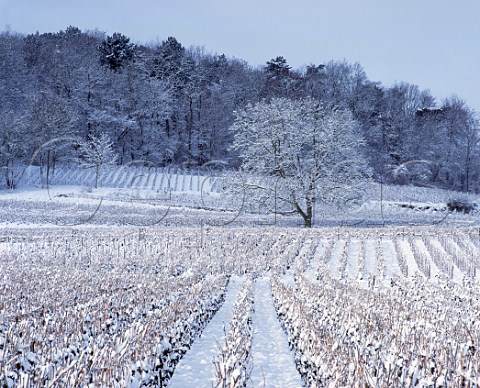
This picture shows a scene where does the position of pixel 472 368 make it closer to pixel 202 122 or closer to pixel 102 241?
pixel 102 241

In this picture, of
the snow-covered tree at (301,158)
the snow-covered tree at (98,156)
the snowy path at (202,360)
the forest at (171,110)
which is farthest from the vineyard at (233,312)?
the forest at (171,110)

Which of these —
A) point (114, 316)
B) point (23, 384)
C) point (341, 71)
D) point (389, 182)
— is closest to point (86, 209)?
point (114, 316)

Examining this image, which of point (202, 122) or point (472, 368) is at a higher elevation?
point (202, 122)

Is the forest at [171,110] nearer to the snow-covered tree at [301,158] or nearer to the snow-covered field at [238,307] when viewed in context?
the snow-covered tree at [301,158]

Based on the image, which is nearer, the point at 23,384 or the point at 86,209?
the point at 23,384

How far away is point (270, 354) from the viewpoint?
662 cm

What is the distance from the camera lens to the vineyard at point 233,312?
4.29 m

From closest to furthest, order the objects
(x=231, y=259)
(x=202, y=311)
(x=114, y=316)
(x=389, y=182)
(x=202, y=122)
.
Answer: (x=114, y=316)
(x=202, y=311)
(x=231, y=259)
(x=389, y=182)
(x=202, y=122)

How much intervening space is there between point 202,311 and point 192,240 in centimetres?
951

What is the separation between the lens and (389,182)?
54.0 metres

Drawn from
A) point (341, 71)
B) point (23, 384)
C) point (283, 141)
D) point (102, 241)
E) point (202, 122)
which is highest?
point (341, 71)

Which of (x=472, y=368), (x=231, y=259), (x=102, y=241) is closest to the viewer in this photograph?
(x=472, y=368)

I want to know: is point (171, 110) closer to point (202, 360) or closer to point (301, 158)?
point (301, 158)

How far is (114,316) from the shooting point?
22.6 feet
